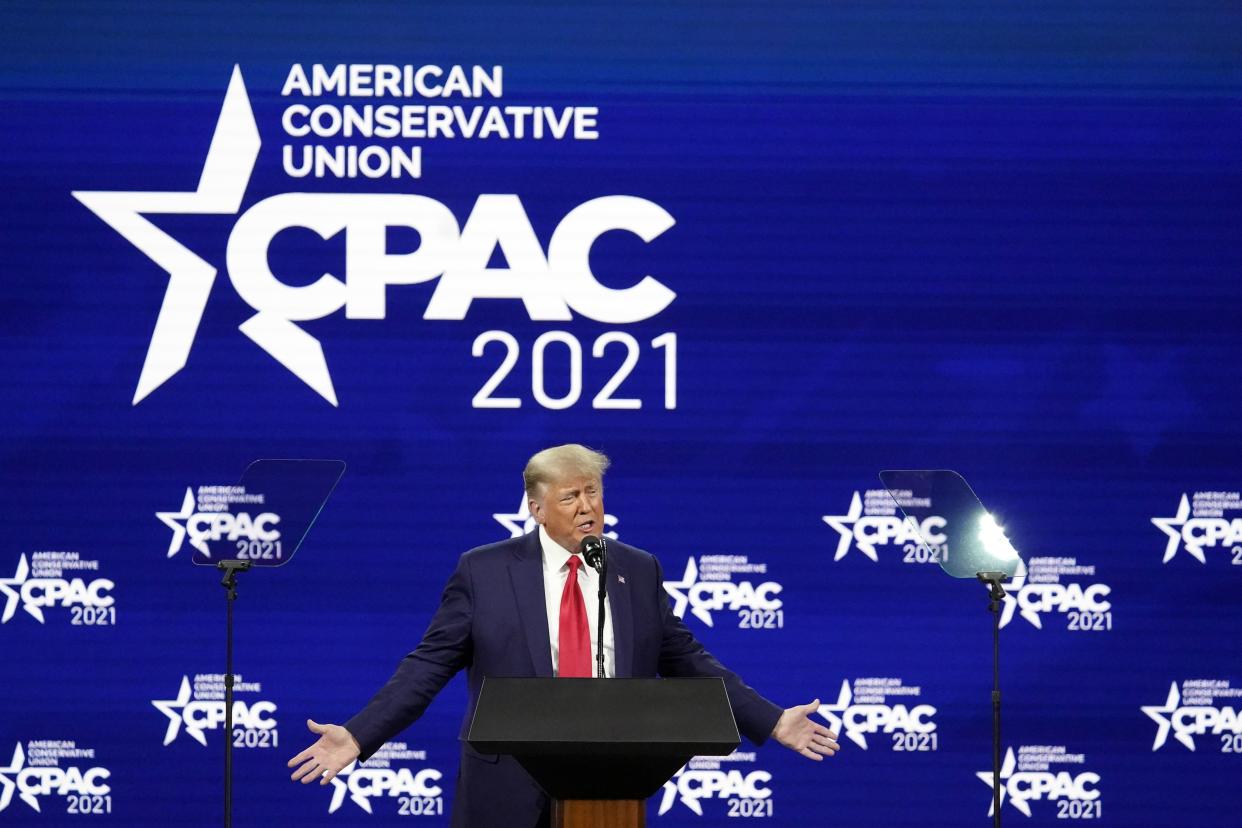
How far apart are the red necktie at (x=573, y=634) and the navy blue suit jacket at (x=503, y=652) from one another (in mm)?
41

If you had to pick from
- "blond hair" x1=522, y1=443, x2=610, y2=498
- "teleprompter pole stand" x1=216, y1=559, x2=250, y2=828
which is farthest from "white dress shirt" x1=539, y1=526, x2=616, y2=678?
"teleprompter pole stand" x1=216, y1=559, x2=250, y2=828

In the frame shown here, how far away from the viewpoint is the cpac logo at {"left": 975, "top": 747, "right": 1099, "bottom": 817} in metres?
5.22

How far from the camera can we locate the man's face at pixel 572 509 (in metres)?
3.74

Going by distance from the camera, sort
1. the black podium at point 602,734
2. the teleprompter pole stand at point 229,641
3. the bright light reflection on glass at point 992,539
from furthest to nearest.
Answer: the bright light reflection on glass at point 992,539 → the teleprompter pole stand at point 229,641 → the black podium at point 602,734

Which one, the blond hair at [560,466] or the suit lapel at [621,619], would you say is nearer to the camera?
the suit lapel at [621,619]

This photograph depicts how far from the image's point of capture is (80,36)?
524cm

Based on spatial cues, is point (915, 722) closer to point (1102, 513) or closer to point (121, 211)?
point (1102, 513)

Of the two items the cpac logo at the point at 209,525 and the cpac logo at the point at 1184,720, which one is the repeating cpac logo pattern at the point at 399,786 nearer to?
the cpac logo at the point at 209,525

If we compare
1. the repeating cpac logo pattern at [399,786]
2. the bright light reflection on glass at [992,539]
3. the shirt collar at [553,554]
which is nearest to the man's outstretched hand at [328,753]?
the shirt collar at [553,554]

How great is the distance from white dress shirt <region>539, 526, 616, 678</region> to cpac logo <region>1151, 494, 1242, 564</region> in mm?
2481

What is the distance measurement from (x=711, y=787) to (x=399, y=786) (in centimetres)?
111

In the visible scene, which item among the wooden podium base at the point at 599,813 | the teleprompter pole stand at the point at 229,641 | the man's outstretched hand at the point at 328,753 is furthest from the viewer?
the teleprompter pole stand at the point at 229,641

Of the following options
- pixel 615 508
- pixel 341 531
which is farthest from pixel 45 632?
pixel 615 508

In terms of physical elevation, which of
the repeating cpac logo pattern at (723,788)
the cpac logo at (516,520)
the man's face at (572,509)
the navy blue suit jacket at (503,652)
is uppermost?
the cpac logo at (516,520)
